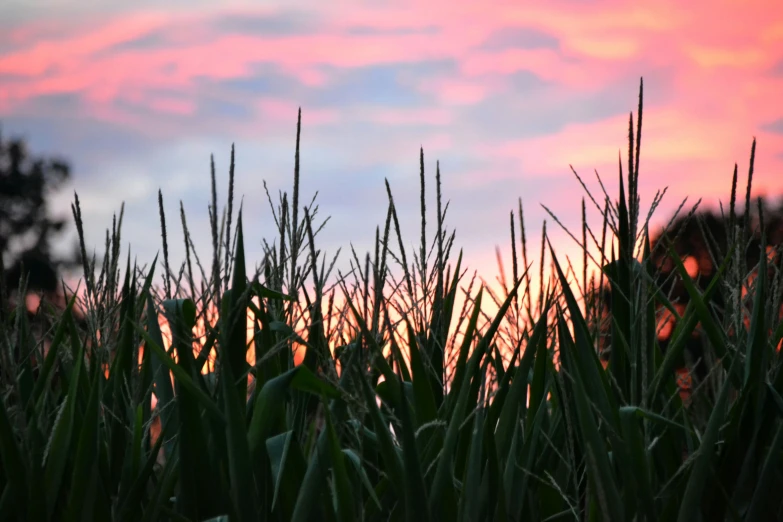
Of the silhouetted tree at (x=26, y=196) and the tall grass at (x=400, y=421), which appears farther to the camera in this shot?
the silhouetted tree at (x=26, y=196)

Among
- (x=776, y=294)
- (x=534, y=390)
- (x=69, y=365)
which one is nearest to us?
(x=776, y=294)

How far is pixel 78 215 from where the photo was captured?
2.06 meters

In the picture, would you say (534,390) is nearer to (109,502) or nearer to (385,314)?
(385,314)

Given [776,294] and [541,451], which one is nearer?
[776,294]

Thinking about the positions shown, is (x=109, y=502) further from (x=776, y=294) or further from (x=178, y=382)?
(x=776, y=294)

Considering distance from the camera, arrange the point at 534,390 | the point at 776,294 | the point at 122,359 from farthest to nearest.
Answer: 1. the point at 122,359
2. the point at 534,390
3. the point at 776,294

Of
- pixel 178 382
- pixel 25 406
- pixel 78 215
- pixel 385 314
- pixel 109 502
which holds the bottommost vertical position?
pixel 109 502

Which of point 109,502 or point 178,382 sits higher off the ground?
point 178,382

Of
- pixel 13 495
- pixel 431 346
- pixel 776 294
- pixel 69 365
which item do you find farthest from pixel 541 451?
pixel 69 365

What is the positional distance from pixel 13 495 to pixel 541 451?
1363 mm

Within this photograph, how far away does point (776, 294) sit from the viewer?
2025mm

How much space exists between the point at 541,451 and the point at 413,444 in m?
0.77

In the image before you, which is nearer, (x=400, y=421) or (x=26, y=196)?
(x=400, y=421)

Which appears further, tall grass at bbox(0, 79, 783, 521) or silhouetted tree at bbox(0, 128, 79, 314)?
silhouetted tree at bbox(0, 128, 79, 314)
